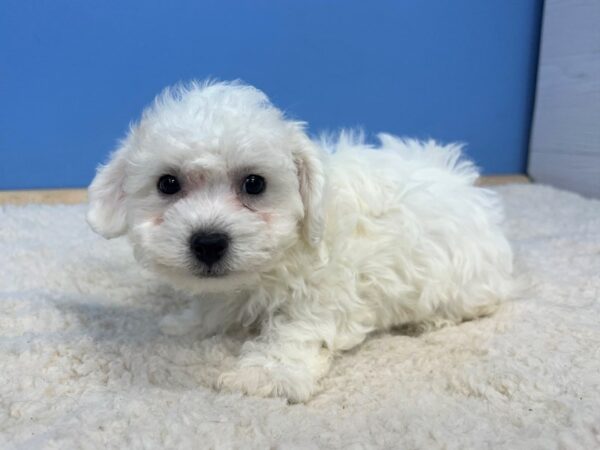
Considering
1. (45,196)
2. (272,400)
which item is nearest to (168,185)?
(272,400)

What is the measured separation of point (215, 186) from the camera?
4.32ft

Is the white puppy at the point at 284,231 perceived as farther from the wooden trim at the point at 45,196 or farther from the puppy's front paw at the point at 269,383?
the wooden trim at the point at 45,196

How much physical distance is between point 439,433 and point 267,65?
2315 mm

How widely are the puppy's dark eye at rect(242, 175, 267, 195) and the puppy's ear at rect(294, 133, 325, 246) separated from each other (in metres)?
0.10

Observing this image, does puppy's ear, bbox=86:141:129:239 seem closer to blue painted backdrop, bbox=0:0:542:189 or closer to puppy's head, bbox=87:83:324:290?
puppy's head, bbox=87:83:324:290

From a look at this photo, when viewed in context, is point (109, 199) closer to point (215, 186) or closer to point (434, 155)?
point (215, 186)

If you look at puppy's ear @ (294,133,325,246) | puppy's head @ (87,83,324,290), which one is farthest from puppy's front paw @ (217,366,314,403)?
puppy's ear @ (294,133,325,246)

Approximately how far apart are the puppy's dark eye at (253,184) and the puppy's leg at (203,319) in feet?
1.10

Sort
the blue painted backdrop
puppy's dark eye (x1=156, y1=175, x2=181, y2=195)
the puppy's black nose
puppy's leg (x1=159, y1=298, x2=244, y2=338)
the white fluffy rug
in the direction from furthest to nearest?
the blue painted backdrop
puppy's leg (x1=159, y1=298, x2=244, y2=338)
puppy's dark eye (x1=156, y1=175, x2=181, y2=195)
the puppy's black nose
the white fluffy rug

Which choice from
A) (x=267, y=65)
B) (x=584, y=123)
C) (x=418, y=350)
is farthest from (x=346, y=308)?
(x=584, y=123)

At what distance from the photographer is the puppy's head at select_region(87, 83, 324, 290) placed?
1243 mm

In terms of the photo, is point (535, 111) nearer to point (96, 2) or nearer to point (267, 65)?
point (267, 65)

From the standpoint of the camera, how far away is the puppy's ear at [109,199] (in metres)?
1.43

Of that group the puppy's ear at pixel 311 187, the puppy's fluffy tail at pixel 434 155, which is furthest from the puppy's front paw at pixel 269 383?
the puppy's fluffy tail at pixel 434 155
